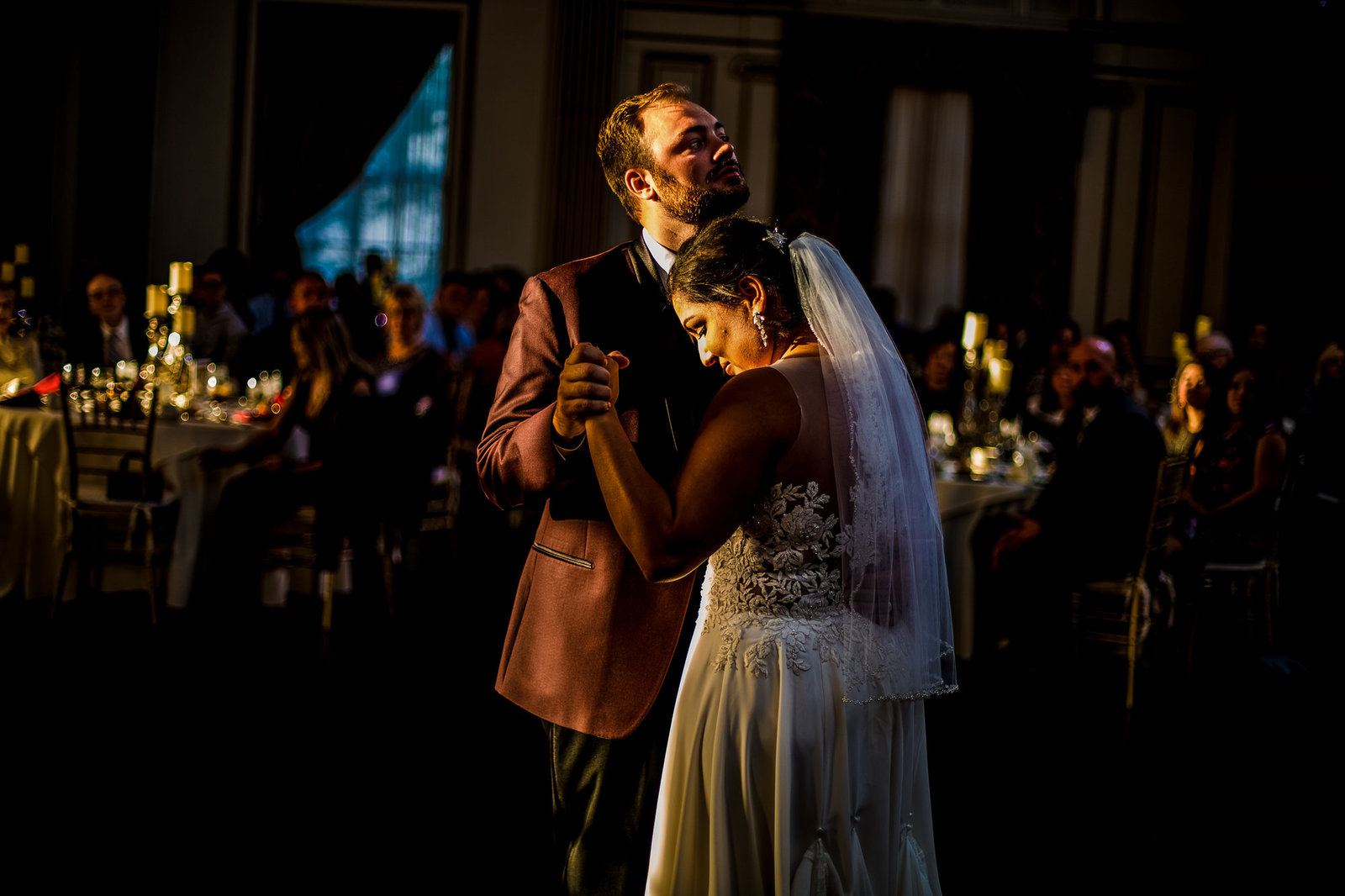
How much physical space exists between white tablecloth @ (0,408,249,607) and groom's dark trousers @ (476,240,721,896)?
3.20 metres

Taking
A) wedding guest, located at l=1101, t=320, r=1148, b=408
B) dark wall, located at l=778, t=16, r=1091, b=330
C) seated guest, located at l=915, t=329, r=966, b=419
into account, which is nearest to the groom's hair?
seated guest, located at l=915, t=329, r=966, b=419

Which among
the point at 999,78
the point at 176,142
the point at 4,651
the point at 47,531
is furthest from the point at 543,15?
the point at 4,651

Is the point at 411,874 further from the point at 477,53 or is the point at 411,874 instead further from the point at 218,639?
the point at 477,53

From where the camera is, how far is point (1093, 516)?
4121 mm

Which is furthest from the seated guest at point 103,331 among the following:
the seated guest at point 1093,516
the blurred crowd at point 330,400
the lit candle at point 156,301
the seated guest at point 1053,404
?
the seated guest at point 1053,404

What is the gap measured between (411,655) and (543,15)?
21.3ft

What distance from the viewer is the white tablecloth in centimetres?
453

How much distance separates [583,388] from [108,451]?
3753 mm

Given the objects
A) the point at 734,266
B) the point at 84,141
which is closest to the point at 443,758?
the point at 734,266

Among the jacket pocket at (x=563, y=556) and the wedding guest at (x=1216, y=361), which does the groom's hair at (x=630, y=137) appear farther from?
the wedding guest at (x=1216, y=361)

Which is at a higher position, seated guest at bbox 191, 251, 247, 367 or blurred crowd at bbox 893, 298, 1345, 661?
seated guest at bbox 191, 251, 247, 367

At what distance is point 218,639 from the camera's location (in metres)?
4.48

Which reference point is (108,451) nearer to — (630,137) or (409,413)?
(409,413)

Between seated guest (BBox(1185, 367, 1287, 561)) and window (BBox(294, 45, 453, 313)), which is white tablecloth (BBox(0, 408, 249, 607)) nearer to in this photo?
seated guest (BBox(1185, 367, 1287, 561))
